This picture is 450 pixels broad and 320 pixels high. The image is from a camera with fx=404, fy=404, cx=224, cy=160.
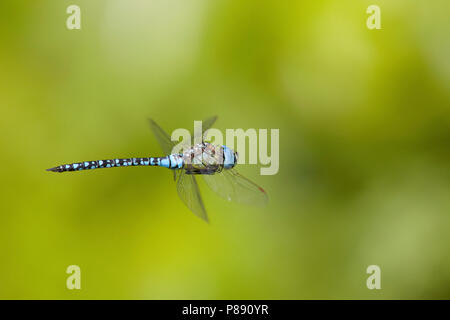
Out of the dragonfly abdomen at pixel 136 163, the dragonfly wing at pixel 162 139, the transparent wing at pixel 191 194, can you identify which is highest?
the dragonfly wing at pixel 162 139

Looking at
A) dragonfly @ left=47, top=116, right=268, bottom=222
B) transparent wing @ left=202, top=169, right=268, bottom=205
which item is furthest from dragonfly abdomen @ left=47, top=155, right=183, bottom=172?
transparent wing @ left=202, top=169, right=268, bottom=205

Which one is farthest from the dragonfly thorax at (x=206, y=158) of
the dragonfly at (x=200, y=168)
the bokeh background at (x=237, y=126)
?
the bokeh background at (x=237, y=126)

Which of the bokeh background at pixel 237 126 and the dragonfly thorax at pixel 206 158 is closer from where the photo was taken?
the dragonfly thorax at pixel 206 158

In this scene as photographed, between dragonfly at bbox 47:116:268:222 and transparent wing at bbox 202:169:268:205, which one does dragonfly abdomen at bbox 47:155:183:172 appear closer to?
Answer: dragonfly at bbox 47:116:268:222

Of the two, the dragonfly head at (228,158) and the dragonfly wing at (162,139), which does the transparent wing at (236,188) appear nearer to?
the dragonfly head at (228,158)

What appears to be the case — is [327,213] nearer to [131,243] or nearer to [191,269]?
[191,269]

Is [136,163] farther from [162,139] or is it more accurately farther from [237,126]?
[237,126]
